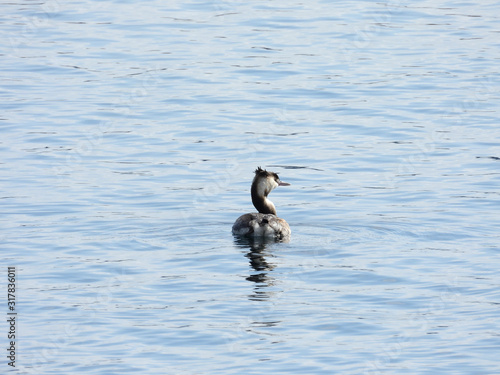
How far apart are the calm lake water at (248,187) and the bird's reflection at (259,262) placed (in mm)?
56

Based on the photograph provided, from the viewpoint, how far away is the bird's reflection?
14188 millimetres

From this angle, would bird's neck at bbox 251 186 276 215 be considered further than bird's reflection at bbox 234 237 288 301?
Yes

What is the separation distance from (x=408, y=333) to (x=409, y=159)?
9916 millimetres

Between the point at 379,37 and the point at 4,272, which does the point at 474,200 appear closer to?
the point at 4,272

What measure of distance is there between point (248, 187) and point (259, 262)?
17.0 ft

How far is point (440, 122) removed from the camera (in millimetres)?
24938

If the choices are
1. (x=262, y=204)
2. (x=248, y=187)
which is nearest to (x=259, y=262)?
(x=262, y=204)

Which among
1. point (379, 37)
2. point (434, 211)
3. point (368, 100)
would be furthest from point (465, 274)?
point (379, 37)

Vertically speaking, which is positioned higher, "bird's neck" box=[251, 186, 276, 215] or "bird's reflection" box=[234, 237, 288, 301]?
"bird's neck" box=[251, 186, 276, 215]

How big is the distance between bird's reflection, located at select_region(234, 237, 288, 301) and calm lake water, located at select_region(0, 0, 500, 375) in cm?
6

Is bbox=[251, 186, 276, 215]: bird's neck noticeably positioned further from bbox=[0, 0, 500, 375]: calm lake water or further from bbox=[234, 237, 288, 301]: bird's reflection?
bbox=[234, 237, 288, 301]: bird's reflection

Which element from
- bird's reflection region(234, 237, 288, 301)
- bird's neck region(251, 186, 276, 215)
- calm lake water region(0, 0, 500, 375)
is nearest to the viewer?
calm lake water region(0, 0, 500, 375)

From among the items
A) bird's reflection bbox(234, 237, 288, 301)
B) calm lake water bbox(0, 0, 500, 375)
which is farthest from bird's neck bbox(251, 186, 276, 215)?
bird's reflection bbox(234, 237, 288, 301)

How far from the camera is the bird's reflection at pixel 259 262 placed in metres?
14.2
